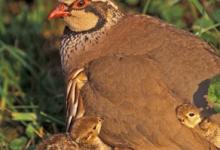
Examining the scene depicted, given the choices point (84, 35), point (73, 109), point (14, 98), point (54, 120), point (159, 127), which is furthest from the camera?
point (14, 98)

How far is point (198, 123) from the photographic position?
4996mm

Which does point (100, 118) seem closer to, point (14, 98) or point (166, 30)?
→ point (166, 30)

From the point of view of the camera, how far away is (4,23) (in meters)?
7.93

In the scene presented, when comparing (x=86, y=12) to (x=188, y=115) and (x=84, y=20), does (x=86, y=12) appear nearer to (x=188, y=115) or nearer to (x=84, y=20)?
(x=84, y=20)

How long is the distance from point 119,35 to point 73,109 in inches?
21.3

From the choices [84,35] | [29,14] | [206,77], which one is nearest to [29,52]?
[29,14]

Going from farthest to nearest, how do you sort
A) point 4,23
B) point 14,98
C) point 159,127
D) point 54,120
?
point 4,23 < point 14,98 < point 54,120 < point 159,127

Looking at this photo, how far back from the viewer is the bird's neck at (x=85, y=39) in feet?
19.0

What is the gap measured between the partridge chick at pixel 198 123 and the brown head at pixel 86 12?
1044 mm

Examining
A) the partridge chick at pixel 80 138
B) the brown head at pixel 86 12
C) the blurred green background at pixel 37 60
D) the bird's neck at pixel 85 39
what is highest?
the brown head at pixel 86 12

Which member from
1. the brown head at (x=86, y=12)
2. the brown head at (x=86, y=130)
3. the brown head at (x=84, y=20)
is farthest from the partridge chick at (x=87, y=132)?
the brown head at (x=86, y=12)

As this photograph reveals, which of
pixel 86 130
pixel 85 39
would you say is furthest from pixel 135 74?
pixel 85 39

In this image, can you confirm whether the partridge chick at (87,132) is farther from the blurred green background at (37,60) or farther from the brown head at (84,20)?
the blurred green background at (37,60)

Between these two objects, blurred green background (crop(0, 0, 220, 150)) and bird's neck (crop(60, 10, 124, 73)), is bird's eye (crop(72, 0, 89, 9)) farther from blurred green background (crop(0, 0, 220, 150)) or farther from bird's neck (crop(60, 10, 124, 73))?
blurred green background (crop(0, 0, 220, 150))
